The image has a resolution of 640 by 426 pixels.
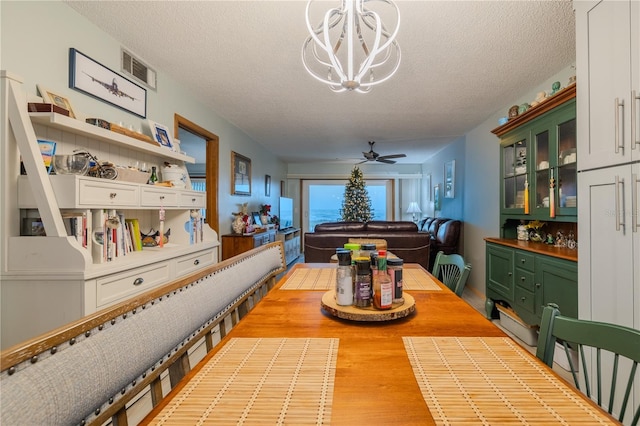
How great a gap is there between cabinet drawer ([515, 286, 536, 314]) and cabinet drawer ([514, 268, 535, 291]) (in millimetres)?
42

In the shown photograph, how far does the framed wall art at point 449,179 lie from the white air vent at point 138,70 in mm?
4704

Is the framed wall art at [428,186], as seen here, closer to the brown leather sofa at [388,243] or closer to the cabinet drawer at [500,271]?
the brown leather sofa at [388,243]

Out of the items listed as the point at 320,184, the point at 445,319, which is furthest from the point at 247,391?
the point at 320,184

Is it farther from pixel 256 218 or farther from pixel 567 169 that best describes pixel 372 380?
Result: pixel 256 218

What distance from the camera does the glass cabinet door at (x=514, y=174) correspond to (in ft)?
9.66

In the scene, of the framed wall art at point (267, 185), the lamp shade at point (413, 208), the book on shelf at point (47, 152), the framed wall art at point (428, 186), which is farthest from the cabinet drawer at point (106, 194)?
the lamp shade at point (413, 208)

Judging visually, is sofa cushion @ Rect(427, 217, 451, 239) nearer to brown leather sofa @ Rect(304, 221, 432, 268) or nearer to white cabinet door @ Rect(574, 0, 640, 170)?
brown leather sofa @ Rect(304, 221, 432, 268)

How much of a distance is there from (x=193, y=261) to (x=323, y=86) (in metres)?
2.01

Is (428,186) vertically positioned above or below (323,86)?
below

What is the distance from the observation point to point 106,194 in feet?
5.53

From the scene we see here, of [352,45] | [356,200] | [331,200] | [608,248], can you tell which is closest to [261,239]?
Result: [352,45]

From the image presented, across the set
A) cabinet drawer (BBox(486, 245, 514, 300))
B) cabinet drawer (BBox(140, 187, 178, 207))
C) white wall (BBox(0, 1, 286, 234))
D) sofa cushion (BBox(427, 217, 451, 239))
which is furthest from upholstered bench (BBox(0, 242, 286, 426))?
sofa cushion (BBox(427, 217, 451, 239))

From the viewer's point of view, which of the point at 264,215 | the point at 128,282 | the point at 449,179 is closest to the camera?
the point at 128,282

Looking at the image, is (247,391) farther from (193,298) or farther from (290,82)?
(290,82)
